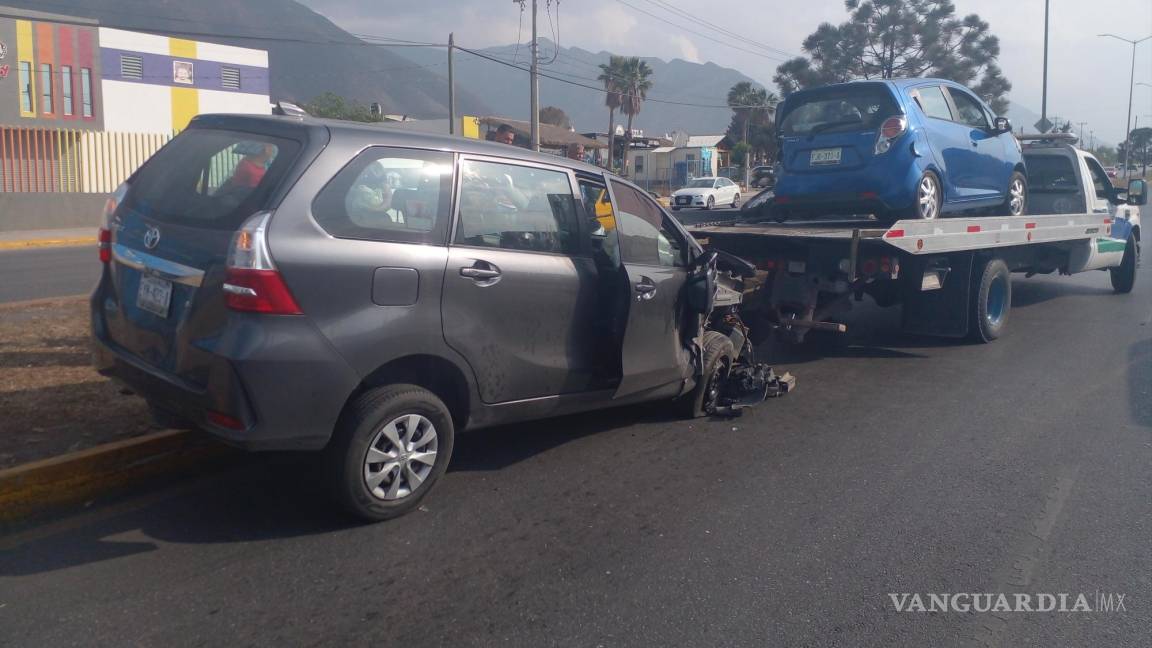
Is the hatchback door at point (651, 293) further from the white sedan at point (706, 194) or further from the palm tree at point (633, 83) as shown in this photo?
the palm tree at point (633, 83)

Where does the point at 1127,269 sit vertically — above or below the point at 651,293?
below

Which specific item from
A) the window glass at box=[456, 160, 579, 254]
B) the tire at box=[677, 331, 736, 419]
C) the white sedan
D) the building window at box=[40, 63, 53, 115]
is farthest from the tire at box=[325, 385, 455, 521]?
the building window at box=[40, 63, 53, 115]

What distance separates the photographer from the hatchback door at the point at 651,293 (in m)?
5.59

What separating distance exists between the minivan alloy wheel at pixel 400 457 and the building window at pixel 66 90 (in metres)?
35.5

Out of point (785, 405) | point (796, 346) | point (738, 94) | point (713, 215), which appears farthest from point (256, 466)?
point (738, 94)

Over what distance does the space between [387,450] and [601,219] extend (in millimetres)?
1991

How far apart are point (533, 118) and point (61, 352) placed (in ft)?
75.7

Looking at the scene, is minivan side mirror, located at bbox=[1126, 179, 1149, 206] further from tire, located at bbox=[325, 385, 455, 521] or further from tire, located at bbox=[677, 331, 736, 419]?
tire, located at bbox=[325, 385, 455, 521]

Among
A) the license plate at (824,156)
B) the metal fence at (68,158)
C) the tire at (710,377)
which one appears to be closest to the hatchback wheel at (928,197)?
the license plate at (824,156)

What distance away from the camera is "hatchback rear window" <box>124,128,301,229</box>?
4125 mm

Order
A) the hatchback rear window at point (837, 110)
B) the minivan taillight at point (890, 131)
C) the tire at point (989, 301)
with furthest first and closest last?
the tire at point (989, 301) → the hatchback rear window at point (837, 110) → the minivan taillight at point (890, 131)

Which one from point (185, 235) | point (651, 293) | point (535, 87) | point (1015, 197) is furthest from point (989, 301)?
point (535, 87)

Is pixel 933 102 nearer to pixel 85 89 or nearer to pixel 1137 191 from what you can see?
pixel 1137 191

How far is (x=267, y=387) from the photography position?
392cm
